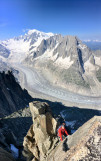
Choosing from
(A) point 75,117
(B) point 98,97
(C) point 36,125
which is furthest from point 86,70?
(C) point 36,125

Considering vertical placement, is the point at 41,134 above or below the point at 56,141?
above

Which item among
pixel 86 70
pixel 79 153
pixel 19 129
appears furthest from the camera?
pixel 86 70

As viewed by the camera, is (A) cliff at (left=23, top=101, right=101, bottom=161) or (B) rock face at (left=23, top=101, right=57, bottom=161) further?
(B) rock face at (left=23, top=101, right=57, bottom=161)

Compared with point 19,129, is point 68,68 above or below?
above

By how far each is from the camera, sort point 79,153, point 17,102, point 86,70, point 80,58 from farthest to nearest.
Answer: point 80,58
point 86,70
point 17,102
point 79,153

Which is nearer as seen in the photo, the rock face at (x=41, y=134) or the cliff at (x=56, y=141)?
the cliff at (x=56, y=141)

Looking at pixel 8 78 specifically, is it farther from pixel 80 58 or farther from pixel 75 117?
pixel 80 58

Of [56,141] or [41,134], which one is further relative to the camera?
[41,134]

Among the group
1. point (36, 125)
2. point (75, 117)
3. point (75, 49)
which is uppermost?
point (75, 49)
